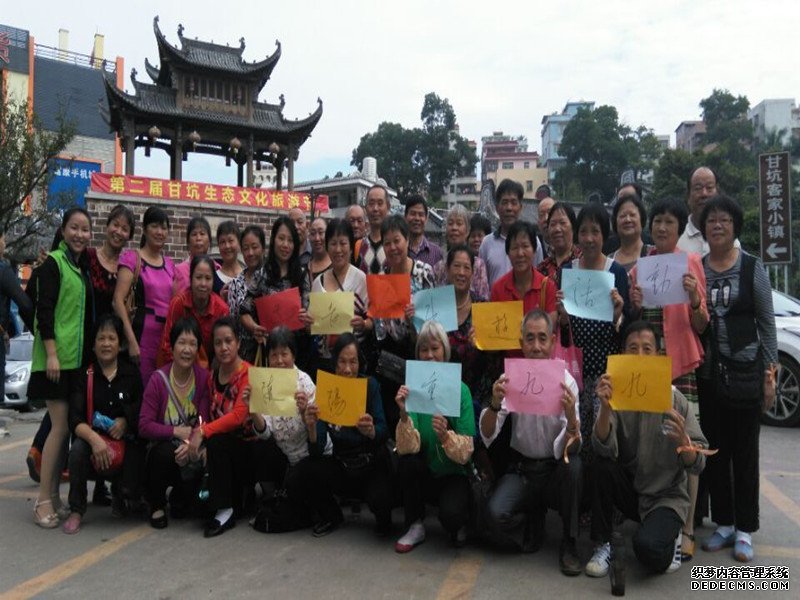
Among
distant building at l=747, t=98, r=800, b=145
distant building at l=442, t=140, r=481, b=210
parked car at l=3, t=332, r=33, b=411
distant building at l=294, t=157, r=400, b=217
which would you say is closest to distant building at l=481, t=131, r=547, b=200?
distant building at l=442, t=140, r=481, b=210

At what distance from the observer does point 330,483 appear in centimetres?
350

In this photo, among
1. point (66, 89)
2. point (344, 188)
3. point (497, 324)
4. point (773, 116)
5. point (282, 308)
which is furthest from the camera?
point (773, 116)

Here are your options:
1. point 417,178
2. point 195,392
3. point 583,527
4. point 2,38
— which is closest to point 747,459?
point 583,527

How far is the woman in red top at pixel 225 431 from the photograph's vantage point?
3564mm

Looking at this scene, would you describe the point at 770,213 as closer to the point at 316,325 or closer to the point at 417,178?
the point at 316,325

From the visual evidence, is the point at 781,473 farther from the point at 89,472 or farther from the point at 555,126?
the point at 555,126

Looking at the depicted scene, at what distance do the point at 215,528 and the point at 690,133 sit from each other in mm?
67534

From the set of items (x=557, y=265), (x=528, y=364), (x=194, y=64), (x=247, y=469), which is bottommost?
(x=247, y=469)

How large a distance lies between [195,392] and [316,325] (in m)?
0.85

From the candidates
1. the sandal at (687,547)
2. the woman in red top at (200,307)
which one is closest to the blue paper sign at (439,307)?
the woman in red top at (200,307)

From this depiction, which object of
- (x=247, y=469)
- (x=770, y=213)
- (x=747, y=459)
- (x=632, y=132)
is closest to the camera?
(x=747, y=459)

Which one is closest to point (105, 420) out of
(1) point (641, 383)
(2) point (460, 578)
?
(2) point (460, 578)

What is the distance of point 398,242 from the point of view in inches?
150

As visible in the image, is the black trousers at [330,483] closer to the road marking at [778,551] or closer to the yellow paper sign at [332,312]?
the yellow paper sign at [332,312]
